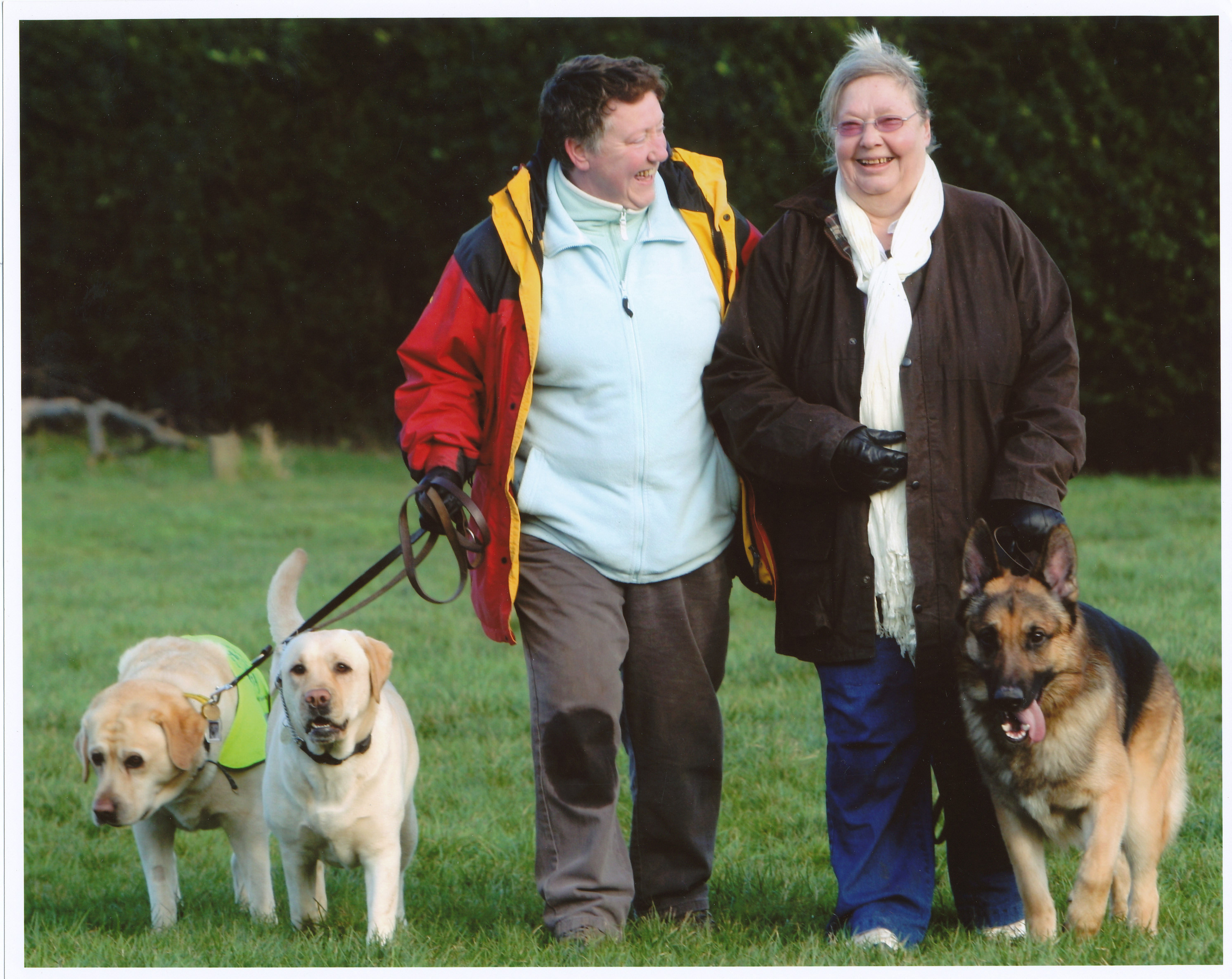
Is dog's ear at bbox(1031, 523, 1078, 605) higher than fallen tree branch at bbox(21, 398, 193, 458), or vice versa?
fallen tree branch at bbox(21, 398, 193, 458)

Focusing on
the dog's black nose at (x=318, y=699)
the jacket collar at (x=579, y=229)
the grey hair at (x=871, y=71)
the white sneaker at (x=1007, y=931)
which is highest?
the grey hair at (x=871, y=71)

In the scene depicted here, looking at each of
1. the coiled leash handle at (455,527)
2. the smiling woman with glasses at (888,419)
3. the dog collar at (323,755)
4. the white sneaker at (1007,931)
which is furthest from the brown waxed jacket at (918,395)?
the dog collar at (323,755)

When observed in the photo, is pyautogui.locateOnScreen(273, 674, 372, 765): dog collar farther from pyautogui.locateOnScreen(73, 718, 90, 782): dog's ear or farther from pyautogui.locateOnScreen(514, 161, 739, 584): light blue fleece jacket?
pyautogui.locateOnScreen(514, 161, 739, 584): light blue fleece jacket

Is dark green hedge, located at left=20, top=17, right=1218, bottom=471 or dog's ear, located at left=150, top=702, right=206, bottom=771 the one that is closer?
dog's ear, located at left=150, top=702, right=206, bottom=771

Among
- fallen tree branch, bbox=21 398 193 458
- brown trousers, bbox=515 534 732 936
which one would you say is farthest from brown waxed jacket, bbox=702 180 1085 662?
fallen tree branch, bbox=21 398 193 458

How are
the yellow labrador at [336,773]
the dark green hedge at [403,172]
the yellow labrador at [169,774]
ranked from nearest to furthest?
1. the yellow labrador at [336,773]
2. the yellow labrador at [169,774]
3. the dark green hedge at [403,172]

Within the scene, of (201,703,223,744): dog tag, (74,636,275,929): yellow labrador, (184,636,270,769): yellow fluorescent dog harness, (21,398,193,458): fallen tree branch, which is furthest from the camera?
(21,398,193,458): fallen tree branch

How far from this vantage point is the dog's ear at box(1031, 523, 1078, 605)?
3.43 meters

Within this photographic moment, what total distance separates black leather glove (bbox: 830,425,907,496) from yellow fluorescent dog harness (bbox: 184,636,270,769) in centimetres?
216

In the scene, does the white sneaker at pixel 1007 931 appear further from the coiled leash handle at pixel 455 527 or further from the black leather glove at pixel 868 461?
the coiled leash handle at pixel 455 527

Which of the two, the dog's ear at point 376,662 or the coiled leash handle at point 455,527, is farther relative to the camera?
the dog's ear at point 376,662

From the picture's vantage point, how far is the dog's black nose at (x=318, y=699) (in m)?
3.62

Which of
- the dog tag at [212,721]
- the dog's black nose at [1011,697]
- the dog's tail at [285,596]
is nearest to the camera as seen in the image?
the dog's black nose at [1011,697]

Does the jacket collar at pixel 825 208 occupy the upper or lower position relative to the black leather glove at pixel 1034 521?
upper
